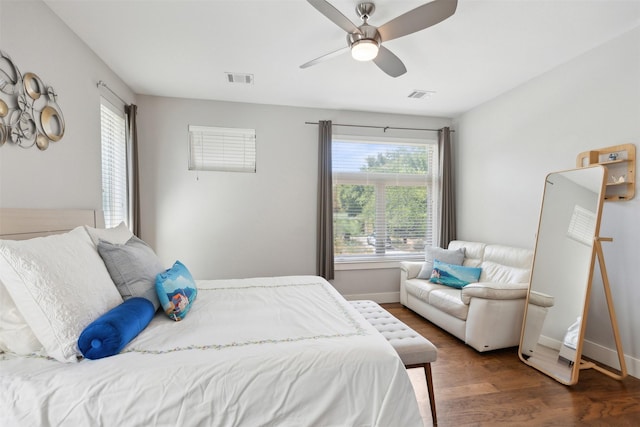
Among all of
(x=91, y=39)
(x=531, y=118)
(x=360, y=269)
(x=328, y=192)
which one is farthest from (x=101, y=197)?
(x=531, y=118)

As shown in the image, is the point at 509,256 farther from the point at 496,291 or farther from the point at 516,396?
the point at 516,396

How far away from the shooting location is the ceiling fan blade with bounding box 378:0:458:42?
158 cm

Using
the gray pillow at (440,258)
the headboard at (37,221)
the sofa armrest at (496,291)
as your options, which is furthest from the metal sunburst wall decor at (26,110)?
the gray pillow at (440,258)

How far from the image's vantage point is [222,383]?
1.19 metres

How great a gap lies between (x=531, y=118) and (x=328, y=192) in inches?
93.9

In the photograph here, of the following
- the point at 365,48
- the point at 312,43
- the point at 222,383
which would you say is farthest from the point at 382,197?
the point at 222,383

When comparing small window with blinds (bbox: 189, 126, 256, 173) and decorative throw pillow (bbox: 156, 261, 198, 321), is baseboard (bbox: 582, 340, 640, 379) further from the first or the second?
small window with blinds (bbox: 189, 126, 256, 173)

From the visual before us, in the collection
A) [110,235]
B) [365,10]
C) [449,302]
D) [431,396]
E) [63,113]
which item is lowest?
[431,396]

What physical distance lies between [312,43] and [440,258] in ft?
9.28

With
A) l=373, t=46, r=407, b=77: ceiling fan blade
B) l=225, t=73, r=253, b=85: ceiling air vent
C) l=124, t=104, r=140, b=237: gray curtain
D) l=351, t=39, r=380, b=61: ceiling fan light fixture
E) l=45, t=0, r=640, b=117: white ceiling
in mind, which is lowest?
l=124, t=104, r=140, b=237: gray curtain

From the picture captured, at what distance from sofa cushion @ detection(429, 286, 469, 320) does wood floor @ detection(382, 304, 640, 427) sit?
39 centimetres

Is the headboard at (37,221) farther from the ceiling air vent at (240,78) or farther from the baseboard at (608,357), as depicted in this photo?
the baseboard at (608,357)

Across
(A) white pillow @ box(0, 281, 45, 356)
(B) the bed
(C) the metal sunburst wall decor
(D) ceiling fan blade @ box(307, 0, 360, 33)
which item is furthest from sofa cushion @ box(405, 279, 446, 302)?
(C) the metal sunburst wall decor

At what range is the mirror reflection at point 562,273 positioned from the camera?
2.26 meters
